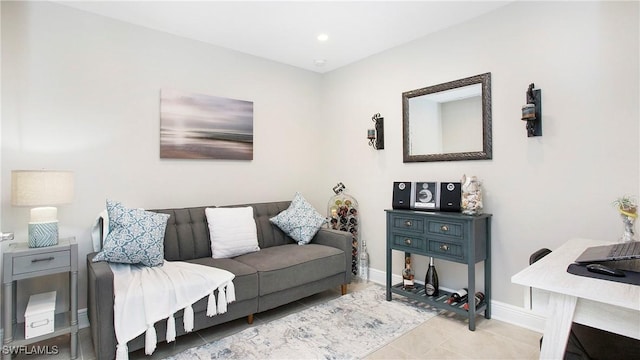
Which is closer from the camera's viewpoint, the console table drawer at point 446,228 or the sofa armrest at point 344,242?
the console table drawer at point 446,228

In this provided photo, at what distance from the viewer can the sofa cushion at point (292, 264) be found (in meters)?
2.57

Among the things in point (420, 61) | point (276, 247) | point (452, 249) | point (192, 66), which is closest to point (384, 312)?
point (452, 249)

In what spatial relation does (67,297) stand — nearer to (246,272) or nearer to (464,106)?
(246,272)

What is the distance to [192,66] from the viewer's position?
→ 10.5 ft

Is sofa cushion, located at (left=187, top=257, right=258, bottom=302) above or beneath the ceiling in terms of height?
beneath

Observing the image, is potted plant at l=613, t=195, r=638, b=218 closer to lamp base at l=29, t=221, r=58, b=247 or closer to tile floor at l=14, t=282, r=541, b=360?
tile floor at l=14, t=282, r=541, b=360

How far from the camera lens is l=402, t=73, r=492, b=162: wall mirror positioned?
8.96 ft

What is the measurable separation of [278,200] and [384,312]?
1766 mm

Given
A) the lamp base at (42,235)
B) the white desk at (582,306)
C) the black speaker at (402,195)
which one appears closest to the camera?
the white desk at (582,306)

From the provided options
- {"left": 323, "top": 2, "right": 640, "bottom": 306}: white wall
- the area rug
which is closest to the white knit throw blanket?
the area rug

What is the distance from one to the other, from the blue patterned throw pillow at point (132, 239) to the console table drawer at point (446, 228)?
2.16 meters

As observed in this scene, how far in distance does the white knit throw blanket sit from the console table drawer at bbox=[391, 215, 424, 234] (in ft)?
4.96

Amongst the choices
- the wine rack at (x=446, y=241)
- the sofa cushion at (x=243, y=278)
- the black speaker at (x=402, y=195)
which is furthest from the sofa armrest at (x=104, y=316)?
the black speaker at (x=402, y=195)

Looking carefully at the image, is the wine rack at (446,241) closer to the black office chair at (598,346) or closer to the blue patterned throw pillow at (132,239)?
the black office chair at (598,346)
